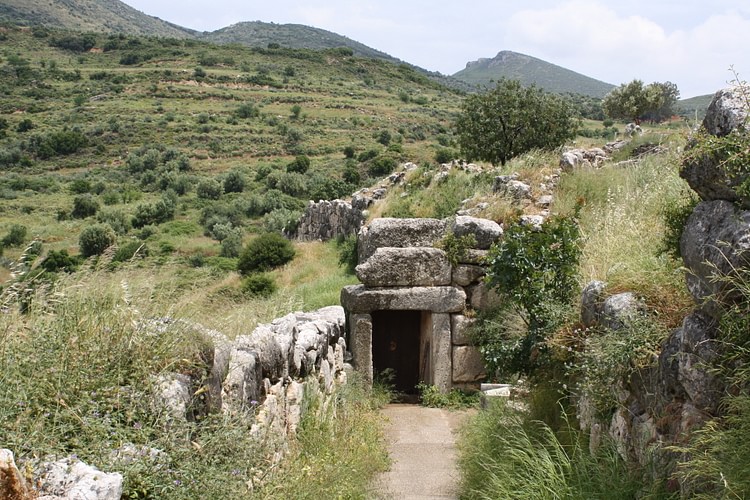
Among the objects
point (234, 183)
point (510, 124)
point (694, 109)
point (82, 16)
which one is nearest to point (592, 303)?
point (694, 109)

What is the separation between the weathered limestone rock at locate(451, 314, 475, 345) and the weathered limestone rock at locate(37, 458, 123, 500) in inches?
307

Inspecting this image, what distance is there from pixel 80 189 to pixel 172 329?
39196 mm

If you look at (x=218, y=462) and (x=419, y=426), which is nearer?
(x=218, y=462)

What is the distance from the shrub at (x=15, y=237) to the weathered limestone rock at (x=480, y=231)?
2284 cm

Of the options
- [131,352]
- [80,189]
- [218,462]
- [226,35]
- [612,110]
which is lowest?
[80,189]

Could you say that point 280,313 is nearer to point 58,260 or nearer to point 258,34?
point 58,260

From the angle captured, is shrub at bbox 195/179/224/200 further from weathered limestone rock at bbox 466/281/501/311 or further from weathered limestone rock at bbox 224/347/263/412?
weathered limestone rock at bbox 224/347/263/412

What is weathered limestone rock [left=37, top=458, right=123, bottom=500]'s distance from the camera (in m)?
2.58

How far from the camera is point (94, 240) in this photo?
25984 mm

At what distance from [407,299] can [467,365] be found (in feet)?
4.41

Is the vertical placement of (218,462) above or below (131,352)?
below

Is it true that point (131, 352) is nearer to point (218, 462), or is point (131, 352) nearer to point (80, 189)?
point (218, 462)

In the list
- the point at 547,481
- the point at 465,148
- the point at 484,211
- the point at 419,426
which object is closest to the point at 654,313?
the point at 547,481

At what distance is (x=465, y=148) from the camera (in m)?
20.1
